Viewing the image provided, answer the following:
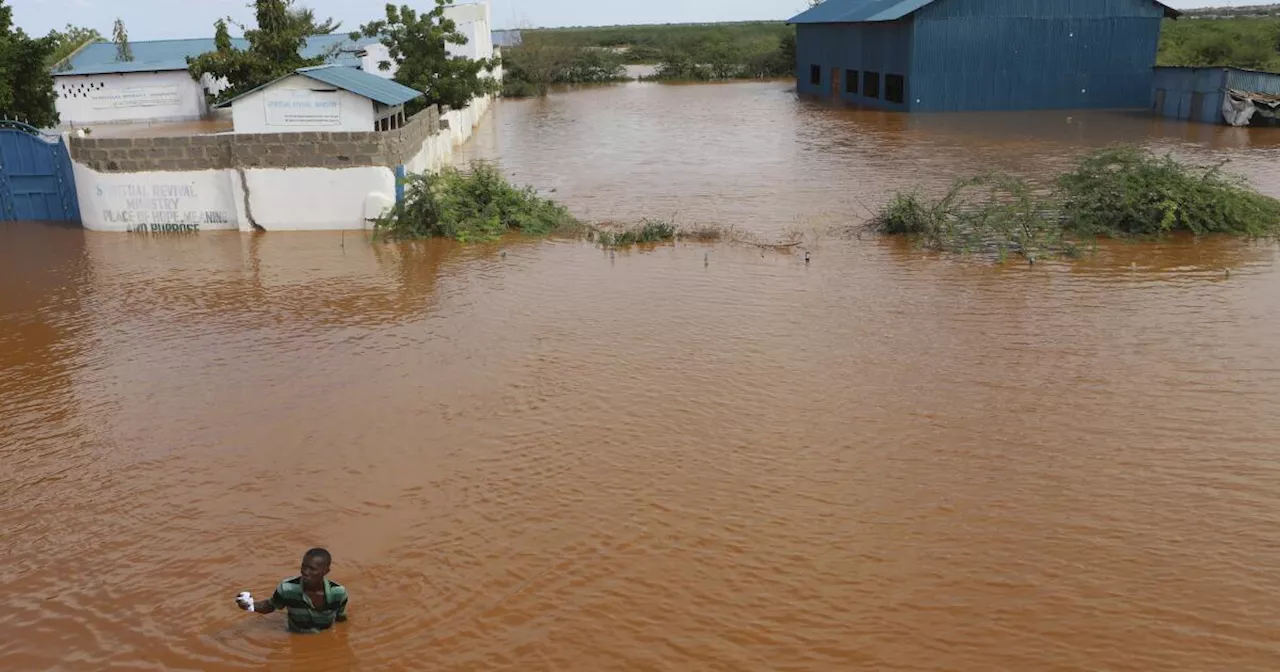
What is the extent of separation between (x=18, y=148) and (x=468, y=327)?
45.2 ft

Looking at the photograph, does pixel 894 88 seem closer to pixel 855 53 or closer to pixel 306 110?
pixel 855 53

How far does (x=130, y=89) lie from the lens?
37500 millimetres

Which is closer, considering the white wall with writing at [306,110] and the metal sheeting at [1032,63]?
the white wall with writing at [306,110]

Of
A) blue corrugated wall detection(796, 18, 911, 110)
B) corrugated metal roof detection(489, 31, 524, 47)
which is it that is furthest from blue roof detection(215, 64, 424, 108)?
corrugated metal roof detection(489, 31, 524, 47)

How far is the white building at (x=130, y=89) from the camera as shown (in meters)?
37.1

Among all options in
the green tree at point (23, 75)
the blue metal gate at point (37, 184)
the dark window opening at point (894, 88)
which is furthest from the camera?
the dark window opening at point (894, 88)

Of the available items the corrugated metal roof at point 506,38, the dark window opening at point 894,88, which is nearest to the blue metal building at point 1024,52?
the dark window opening at point 894,88

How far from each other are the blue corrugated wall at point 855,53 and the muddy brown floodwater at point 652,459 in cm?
2575

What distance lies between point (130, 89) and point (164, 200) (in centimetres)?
2122

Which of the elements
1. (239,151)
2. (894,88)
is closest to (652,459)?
(239,151)

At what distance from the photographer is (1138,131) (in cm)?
3384

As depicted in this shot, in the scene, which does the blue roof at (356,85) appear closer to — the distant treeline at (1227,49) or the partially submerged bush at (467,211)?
the partially submerged bush at (467,211)

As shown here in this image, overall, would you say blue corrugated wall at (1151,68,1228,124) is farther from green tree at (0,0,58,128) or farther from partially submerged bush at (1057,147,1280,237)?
green tree at (0,0,58,128)

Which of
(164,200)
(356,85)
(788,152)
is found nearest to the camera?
(164,200)
